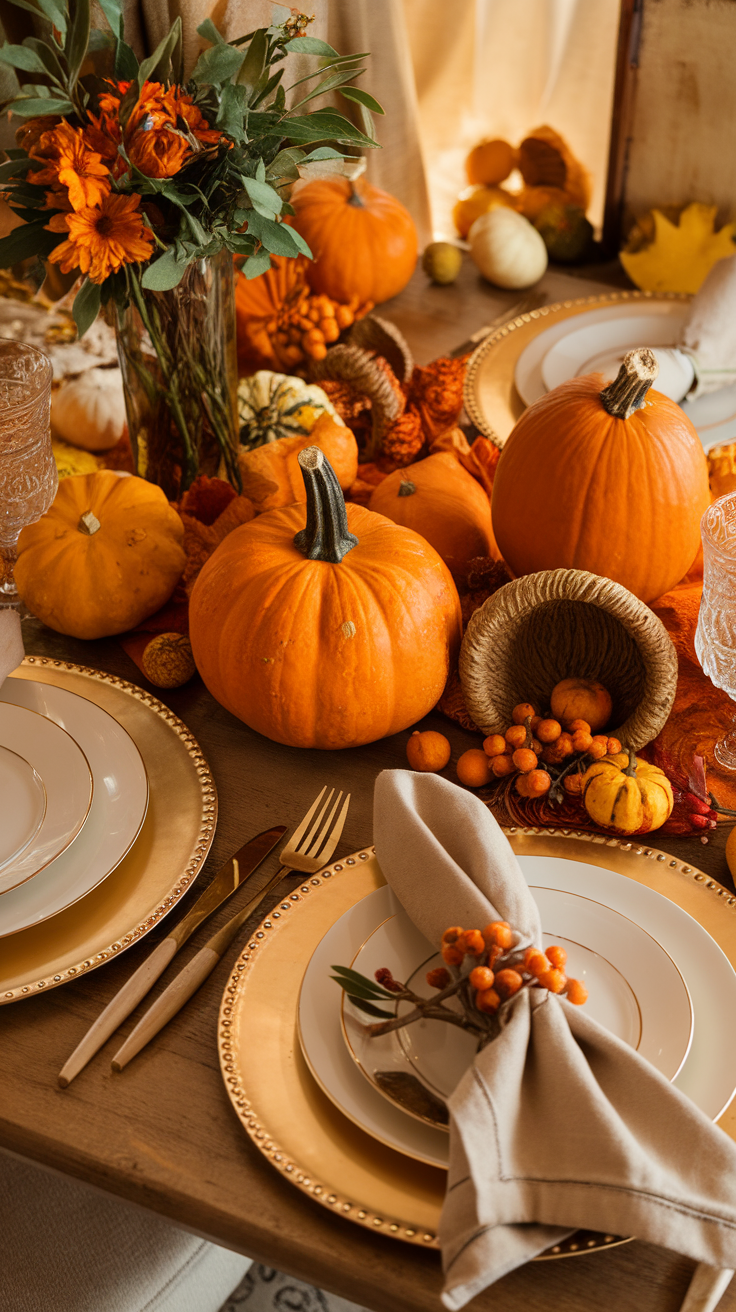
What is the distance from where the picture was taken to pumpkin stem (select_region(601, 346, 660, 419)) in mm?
943

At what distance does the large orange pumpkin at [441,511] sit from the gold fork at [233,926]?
0.32 m

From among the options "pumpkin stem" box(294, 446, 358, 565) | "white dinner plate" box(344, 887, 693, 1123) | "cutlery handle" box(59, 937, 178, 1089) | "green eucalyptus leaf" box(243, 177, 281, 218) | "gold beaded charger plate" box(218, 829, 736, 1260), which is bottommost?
"cutlery handle" box(59, 937, 178, 1089)

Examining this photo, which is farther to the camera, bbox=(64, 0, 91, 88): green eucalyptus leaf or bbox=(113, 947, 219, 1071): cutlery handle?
bbox=(64, 0, 91, 88): green eucalyptus leaf

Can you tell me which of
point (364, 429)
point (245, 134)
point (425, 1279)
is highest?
point (245, 134)

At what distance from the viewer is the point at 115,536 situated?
3.52ft

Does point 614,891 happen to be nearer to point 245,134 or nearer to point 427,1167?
point 427,1167

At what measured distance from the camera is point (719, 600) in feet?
2.88

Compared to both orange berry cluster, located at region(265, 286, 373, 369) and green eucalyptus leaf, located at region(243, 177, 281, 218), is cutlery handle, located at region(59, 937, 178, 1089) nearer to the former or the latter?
green eucalyptus leaf, located at region(243, 177, 281, 218)

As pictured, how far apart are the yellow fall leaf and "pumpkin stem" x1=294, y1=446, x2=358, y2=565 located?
1073mm

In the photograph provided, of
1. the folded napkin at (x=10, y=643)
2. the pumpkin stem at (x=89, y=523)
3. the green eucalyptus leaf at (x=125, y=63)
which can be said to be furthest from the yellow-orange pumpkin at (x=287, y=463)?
the green eucalyptus leaf at (x=125, y=63)

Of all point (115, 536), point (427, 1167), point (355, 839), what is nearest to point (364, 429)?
point (115, 536)

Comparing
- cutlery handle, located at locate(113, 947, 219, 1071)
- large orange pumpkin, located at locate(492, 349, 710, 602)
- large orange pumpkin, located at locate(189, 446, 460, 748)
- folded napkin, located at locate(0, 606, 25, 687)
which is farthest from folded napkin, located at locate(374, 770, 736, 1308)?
folded napkin, located at locate(0, 606, 25, 687)

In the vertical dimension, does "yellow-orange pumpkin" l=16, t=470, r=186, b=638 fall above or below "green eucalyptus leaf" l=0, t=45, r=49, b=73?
below

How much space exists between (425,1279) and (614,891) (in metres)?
0.30
